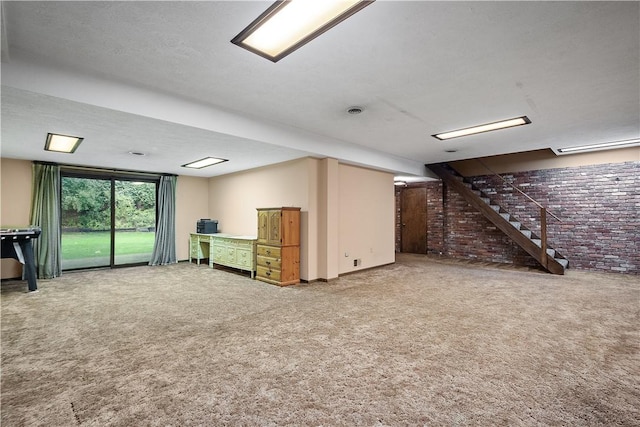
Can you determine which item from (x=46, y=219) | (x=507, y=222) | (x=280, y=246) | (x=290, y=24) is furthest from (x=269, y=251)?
(x=507, y=222)

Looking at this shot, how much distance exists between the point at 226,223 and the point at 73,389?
227 inches

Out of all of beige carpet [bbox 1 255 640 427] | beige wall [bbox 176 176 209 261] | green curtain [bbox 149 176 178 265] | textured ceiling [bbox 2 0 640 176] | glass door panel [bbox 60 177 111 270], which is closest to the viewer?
beige carpet [bbox 1 255 640 427]

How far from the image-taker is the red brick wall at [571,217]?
6066mm

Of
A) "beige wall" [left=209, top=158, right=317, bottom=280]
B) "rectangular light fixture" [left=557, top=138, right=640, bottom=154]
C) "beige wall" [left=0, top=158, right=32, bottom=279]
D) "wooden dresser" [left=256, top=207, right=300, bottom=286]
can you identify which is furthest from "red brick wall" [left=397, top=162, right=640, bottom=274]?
"beige wall" [left=0, top=158, right=32, bottom=279]

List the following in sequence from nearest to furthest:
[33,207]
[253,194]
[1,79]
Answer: [1,79] → [33,207] → [253,194]

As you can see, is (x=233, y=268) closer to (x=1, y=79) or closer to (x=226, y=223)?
(x=226, y=223)

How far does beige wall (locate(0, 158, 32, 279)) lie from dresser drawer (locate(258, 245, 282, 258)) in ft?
15.3

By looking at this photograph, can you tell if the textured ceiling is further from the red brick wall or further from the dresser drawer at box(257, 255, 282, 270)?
the red brick wall

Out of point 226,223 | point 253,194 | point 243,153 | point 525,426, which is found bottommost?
point 525,426

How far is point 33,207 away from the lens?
18.6 feet

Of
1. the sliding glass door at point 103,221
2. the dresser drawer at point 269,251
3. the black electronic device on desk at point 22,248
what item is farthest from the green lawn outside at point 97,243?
the dresser drawer at point 269,251

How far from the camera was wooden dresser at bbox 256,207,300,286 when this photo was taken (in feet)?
16.9

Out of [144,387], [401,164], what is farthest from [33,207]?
[401,164]

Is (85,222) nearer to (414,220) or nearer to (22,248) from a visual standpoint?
(22,248)
